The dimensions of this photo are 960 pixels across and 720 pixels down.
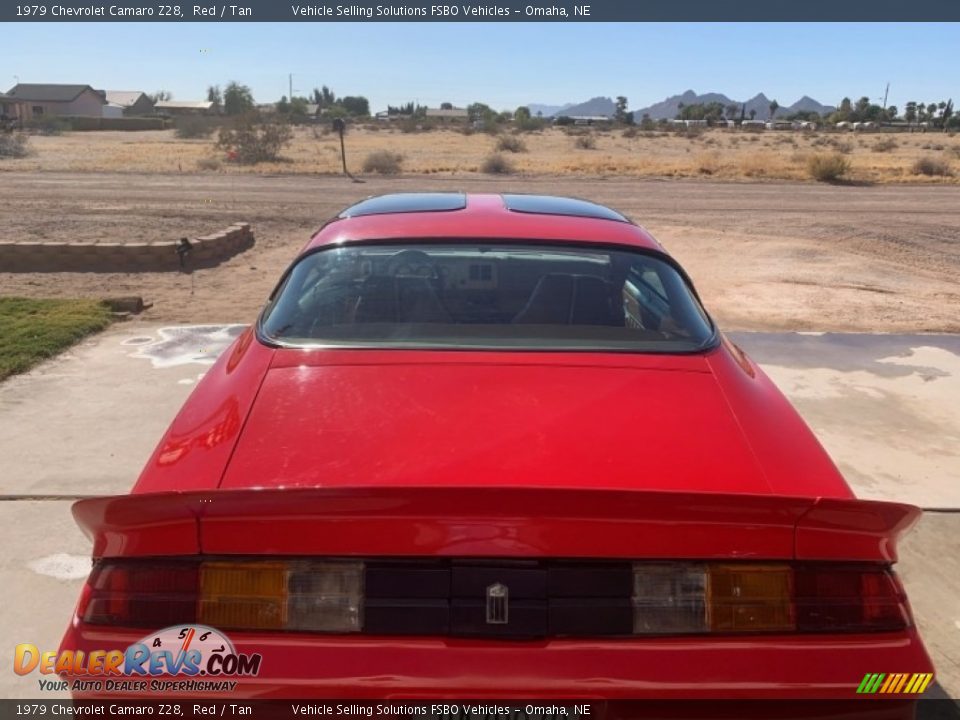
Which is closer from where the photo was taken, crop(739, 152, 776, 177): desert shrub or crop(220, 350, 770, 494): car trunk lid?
A: crop(220, 350, 770, 494): car trunk lid

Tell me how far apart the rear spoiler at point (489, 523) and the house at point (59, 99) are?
96.3 m

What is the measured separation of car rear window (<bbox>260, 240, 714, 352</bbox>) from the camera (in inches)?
116

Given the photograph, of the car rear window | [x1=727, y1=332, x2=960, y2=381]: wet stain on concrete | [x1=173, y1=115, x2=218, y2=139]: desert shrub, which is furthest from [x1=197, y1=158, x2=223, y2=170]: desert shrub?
the car rear window

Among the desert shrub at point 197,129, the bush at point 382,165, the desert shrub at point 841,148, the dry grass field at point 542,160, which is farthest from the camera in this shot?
the desert shrub at point 197,129

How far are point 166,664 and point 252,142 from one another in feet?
115

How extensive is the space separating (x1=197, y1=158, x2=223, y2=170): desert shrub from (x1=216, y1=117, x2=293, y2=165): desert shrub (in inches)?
49.2

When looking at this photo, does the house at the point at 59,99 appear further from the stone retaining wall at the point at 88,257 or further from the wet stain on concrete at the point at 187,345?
the wet stain on concrete at the point at 187,345

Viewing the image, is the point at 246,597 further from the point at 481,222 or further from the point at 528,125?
the point at 528,125

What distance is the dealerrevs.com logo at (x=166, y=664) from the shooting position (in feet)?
5.87

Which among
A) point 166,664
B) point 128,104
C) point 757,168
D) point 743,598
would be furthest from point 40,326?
point 128,104

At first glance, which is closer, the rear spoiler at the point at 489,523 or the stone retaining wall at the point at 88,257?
the rear spoiler at the point at 489,523

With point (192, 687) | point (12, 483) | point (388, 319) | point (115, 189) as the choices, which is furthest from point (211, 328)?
point (115, 189)

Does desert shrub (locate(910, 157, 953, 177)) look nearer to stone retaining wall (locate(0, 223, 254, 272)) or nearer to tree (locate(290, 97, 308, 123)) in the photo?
stone retaining wall (locate(0, 223, 254, 272))

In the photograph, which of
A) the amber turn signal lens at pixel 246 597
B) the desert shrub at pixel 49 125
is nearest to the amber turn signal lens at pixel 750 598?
the amber turn signal lens at pixel 246 597
